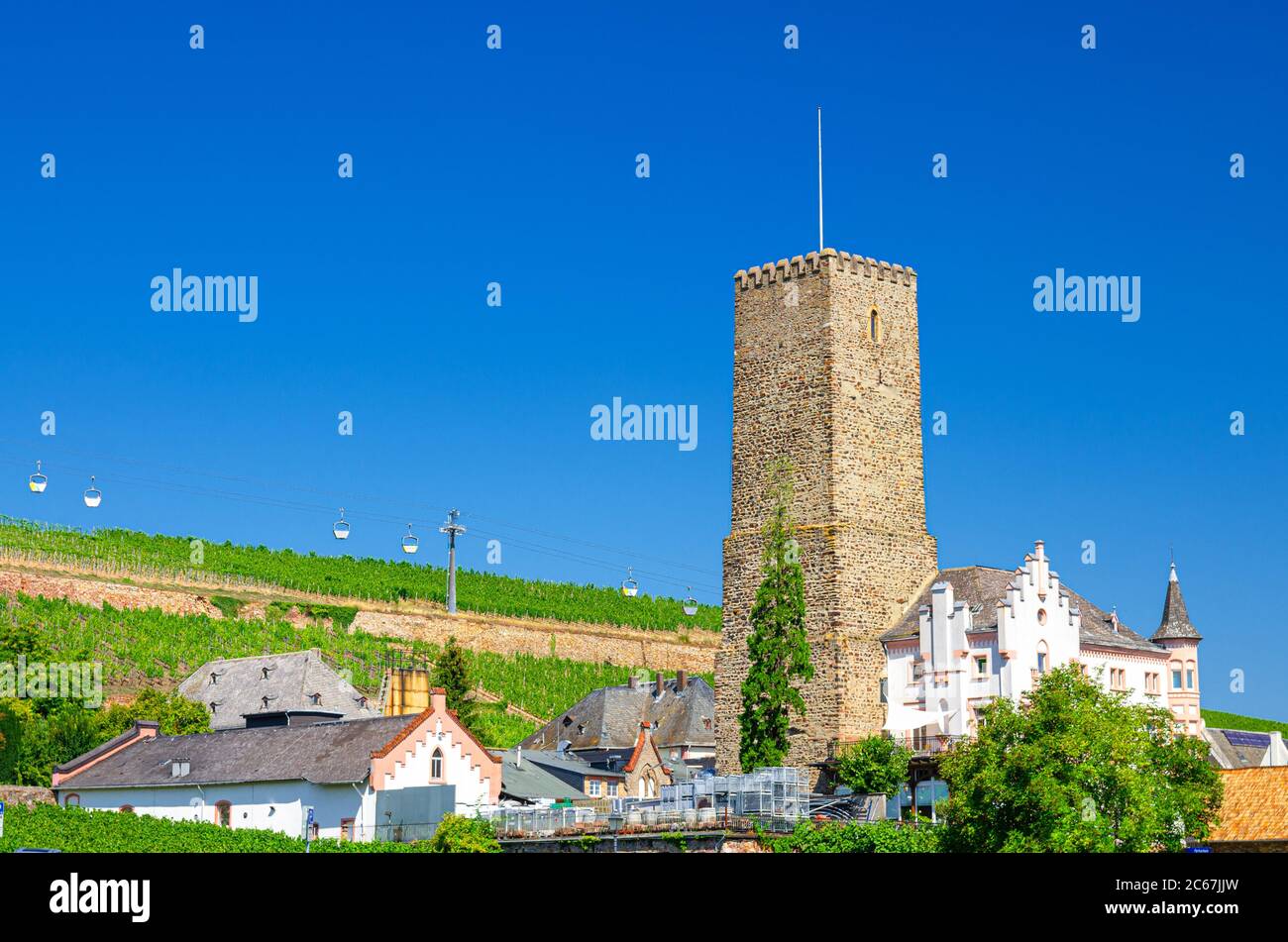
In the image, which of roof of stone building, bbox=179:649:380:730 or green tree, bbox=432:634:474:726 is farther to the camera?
green tree, bbox=432:634:474:726

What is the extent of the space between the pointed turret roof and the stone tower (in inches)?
337

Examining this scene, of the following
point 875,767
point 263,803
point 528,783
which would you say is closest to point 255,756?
point 263,803

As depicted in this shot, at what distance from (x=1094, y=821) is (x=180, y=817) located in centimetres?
3280

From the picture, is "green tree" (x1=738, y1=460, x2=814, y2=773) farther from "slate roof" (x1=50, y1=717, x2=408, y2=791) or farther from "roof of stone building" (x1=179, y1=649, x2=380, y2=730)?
"roof of stone building" (x1=179, y1=649, x2=380, y2=730)

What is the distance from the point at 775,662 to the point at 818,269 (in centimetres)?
1443

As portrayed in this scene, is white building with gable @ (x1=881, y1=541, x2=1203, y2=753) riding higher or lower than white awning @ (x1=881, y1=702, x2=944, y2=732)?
higher

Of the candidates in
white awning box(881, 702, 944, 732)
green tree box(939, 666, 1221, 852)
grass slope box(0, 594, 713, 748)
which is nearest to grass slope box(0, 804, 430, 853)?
green tree box(939, 666, 1221, 852)

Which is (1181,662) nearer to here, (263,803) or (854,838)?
(854,838)

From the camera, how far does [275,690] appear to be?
71688 millimetres

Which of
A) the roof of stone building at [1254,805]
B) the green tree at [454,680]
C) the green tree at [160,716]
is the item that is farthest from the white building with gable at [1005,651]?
the green tree at [160,716]

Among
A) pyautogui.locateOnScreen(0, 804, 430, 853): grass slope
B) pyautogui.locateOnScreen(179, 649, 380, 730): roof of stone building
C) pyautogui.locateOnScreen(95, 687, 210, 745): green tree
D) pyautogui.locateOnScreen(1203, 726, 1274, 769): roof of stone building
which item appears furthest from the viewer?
pyautogui.locateOnScreen(179, 649, 380, 730): roof of stone building

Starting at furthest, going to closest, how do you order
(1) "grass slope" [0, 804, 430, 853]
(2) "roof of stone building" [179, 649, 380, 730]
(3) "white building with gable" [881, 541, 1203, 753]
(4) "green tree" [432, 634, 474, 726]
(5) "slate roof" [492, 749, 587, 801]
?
(4) "green tree" [432, 634, 474, 726], (2) "roof of stone building" [179, 649, 380, 730], (5) "slate roof" [492, 749, 587, 801], (3) "white building with gable" [881, 541, 1203, 753], (1) "grass slope" [0, 804, 430, 853]

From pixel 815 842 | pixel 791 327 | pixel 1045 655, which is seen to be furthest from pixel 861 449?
pixel 815 842

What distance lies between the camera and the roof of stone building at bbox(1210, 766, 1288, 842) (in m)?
46.3
